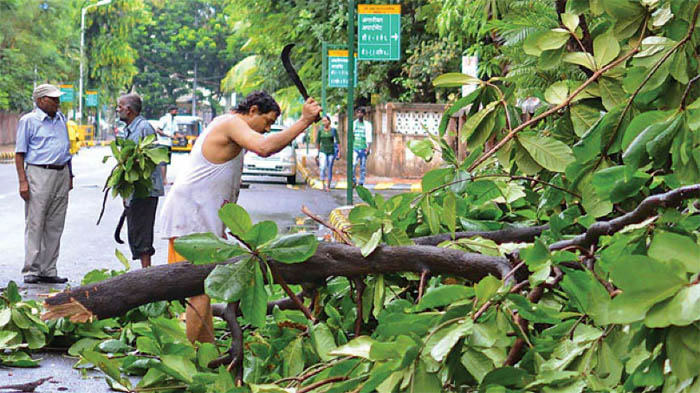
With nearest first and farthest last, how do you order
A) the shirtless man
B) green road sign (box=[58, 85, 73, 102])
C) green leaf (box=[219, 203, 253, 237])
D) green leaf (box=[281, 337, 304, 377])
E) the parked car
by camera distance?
green leaf (box=[219, 203, 253, 237]) < green leaf (box=[281, 337, 304, 377]) < the shirtless man < the parked car < green road sign (box=[58, 85, 73, 102])

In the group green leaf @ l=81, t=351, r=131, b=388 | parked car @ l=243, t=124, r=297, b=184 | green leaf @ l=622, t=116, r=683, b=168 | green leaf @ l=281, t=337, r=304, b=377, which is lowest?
parked car @ l=243, t=124, r=297, b=184

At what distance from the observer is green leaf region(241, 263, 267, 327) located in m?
3.69

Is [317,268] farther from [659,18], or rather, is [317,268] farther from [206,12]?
[206,12]

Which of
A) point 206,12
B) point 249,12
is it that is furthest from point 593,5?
point 206,12

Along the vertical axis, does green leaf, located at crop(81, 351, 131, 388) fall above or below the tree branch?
below

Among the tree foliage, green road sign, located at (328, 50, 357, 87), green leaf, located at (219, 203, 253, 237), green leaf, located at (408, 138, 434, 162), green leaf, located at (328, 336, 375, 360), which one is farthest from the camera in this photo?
green road sign, located at (328, 50, 357, 87)

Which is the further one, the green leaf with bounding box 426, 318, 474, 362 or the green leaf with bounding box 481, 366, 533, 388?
the green leaf with bounding box 481, 366, 533, 388

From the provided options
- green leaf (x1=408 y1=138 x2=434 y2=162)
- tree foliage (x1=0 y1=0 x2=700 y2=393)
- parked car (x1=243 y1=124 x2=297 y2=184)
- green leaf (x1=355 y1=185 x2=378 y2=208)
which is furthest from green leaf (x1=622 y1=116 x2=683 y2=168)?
parked car (x1=243 y1=124 x2=297 y2=184)

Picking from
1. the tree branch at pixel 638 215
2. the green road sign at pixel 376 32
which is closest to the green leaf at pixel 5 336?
the tree branch at pixel 638 215

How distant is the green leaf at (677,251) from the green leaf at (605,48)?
1726mm

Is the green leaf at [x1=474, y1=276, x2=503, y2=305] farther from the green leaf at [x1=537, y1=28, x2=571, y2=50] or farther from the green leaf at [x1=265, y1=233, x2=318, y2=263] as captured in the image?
the green leaf at [x1=537, y1=28, x2=571, y2=50]

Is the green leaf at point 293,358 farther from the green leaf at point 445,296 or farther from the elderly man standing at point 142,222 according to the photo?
the elderly man standing at point 142,222

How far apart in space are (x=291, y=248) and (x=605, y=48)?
1277 mm

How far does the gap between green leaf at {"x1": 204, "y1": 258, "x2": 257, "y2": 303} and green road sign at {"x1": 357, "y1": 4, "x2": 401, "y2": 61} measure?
1442 cm
